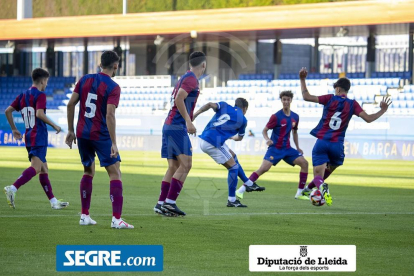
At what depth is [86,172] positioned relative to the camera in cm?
936

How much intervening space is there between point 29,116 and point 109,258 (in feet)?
16.2

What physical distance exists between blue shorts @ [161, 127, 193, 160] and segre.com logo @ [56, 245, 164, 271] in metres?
2.78

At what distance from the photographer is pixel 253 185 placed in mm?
14070

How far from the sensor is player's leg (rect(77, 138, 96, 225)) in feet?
30.2

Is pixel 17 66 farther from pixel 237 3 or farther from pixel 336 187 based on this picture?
pixel 336 187

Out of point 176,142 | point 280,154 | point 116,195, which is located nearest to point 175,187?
point 176,142

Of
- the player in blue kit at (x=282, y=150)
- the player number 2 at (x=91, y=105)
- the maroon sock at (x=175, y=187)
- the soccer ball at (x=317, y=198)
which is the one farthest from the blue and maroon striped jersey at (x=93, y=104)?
the player in blue kit at (x=282, y=150)

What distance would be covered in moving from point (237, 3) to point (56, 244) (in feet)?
121

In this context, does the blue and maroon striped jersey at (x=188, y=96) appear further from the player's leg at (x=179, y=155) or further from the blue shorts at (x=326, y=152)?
the blue shorts at (x=326, y=152)

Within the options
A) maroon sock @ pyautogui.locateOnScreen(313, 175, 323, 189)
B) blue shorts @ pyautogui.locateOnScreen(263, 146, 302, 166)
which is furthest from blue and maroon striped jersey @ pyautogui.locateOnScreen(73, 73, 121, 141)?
blue shorts @ pyautogui.locateOnScreen(263, 146, 302, 166)

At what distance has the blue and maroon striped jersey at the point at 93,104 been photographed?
9.09m

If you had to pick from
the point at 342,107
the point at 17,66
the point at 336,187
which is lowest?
the point at 336,187

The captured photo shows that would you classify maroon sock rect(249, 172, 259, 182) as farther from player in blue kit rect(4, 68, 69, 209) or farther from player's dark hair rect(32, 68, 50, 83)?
player's dark hair rect(32, 68, 50, 83)

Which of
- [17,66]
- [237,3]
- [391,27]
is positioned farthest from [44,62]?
[391,27]
